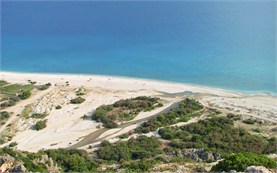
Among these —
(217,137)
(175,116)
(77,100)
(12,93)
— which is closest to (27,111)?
(77,100)

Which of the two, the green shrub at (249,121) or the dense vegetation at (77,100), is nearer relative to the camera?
the green shrub at (249,121)

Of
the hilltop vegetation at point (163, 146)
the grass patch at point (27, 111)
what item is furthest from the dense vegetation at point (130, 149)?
Answer: the grass patch at point (27, 111)

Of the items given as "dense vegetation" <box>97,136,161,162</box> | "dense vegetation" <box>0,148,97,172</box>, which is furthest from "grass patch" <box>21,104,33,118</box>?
"dense vegetation" <box>0,148,97,172</box>

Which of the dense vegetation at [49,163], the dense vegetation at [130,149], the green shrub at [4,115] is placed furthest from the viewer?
the green shrub at [4,115]

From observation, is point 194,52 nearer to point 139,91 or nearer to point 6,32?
point 139,91

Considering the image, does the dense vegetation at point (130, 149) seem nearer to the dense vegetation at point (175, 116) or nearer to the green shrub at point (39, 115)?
the dense vegetation at point (175, 116)

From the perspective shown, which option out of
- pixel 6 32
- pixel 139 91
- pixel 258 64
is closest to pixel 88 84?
pixel 139 91

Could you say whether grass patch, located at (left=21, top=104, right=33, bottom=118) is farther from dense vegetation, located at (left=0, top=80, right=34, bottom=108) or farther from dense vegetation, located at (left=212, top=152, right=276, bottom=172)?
dense vegetation, located at (left=212, top=152, right=276, bottom=172)
